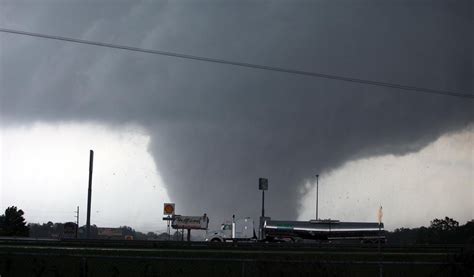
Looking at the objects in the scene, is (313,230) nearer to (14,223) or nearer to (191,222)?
(191,222)

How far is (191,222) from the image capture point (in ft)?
260

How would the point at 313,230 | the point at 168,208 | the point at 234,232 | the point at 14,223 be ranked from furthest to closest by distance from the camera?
the point at 14,223, the point at 168,208, the point at 313,230, the point at 234,232

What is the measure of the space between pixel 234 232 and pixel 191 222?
52.3ft

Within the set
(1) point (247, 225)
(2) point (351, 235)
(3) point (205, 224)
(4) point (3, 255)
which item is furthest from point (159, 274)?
(3) point (205, 224)

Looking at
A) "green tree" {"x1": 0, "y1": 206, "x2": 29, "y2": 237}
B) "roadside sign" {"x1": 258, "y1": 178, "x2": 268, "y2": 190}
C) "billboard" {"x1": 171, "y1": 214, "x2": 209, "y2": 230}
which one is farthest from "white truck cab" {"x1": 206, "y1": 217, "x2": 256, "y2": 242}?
"green tree" {"x1": 0, "y1": 206, "x2": 29, "y2": 237}

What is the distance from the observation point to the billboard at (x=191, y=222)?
7888 centimetres

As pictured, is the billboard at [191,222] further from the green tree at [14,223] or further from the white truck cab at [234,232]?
the green tree at [14,223]

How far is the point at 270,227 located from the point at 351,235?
1017cm

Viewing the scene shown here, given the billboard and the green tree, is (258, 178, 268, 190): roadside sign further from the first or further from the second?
the green tree

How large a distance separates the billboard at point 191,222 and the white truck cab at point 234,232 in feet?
45.4

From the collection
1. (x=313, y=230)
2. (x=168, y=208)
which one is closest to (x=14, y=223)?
(x=168, y=208)

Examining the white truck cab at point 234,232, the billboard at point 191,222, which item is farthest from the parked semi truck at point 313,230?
the billboard at point 191,222

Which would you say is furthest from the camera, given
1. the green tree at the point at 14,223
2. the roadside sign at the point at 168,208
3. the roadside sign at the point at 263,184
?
the green tree at the point at 14,223

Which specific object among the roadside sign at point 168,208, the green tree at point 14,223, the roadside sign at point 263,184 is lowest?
the green tree at point 14,223
